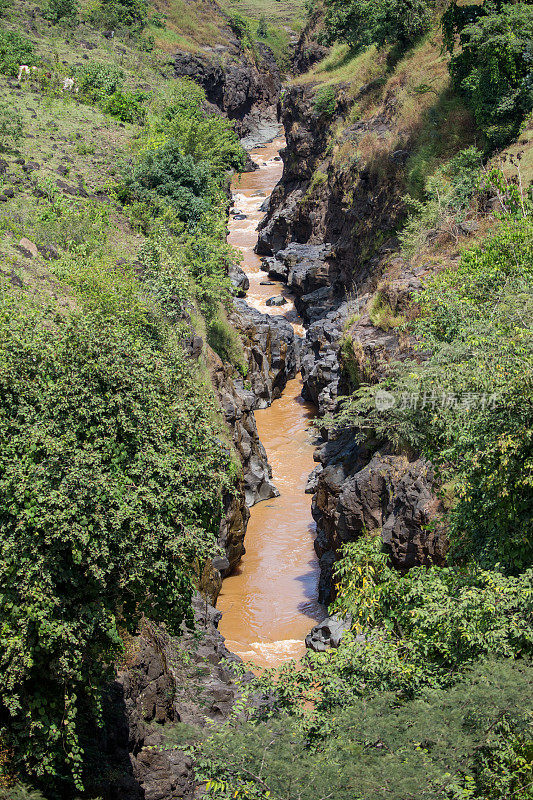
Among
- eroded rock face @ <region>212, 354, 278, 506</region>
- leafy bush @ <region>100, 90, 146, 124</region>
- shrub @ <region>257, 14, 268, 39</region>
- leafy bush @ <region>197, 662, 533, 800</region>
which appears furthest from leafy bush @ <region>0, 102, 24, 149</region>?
shrub @ <region>257, 14, 268, 39</region>

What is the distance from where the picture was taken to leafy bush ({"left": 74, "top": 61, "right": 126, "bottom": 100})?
4081cm

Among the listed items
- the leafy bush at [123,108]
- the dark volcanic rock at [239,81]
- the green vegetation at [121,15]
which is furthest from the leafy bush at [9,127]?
the dark volcanic rock at [239,81]

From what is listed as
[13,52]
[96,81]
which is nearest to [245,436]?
[96,81]

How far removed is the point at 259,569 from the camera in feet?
79.4

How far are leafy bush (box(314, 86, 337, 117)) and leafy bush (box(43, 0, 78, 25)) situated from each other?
72.8 ft

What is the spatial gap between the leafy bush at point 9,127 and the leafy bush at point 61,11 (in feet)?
82.3

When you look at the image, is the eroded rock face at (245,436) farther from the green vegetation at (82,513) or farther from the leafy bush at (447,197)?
the green vegetation at (82,513)

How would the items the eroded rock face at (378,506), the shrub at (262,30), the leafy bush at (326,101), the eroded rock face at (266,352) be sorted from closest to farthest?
the eroded rock face at (378,506) < the eroded rock face at (266,352) < the leafy bush at (326,101) < the shrub at (262,30)

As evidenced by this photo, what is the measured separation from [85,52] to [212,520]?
48534 mm

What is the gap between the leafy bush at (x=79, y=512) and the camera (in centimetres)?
877

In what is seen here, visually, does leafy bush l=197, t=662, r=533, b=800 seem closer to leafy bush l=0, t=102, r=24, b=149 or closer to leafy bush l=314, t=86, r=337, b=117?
leafy bush l=0, t=102, r=24, b=149

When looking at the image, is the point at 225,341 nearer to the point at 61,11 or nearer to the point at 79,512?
the point at 79,512

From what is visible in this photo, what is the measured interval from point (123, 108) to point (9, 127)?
961cm

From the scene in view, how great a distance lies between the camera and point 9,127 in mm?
31375
